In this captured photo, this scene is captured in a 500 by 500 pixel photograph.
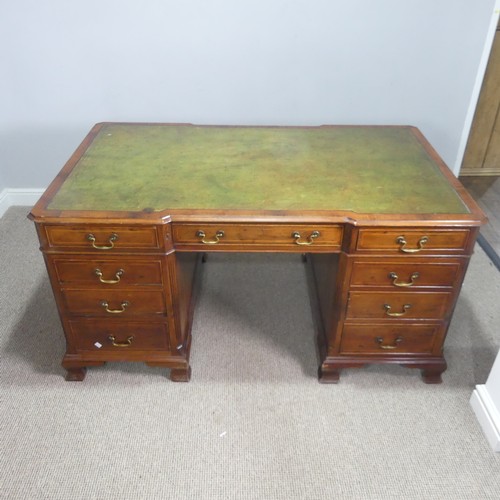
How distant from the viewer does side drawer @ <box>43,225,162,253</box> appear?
137cm

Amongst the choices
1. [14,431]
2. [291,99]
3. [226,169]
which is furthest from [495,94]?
[14,431]

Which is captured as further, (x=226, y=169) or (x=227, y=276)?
(x=227, y=276)

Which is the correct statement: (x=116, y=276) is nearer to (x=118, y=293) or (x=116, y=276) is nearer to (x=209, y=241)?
(x=118, y=293)

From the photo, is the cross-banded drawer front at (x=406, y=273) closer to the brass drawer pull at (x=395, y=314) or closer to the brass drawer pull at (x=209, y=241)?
the brass drawer pull at (x=395, y=314)

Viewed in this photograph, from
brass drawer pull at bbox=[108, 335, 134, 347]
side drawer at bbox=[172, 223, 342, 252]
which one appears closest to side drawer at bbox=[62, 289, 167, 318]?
brass drawer pull at bbox=[108, 335, 134, 347]

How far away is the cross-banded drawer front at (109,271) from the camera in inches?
57.1

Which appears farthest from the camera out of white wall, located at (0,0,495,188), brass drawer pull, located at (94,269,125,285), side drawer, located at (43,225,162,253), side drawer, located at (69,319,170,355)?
white wall, located at (0,0,495,188)

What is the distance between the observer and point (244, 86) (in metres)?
2.29

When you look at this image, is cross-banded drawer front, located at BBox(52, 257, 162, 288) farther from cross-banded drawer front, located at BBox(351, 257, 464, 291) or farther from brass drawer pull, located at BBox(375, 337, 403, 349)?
brass drawer pull, located at BBox(375, 337, 403, 349)

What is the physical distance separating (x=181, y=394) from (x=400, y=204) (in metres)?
1.00

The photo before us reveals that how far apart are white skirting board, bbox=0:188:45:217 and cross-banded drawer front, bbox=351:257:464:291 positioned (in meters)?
2.03

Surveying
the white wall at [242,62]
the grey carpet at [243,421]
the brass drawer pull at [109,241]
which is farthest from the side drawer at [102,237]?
the white wall at [242,62]

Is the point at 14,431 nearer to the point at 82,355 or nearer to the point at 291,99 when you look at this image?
the point at 82,355

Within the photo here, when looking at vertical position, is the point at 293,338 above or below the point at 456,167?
below
